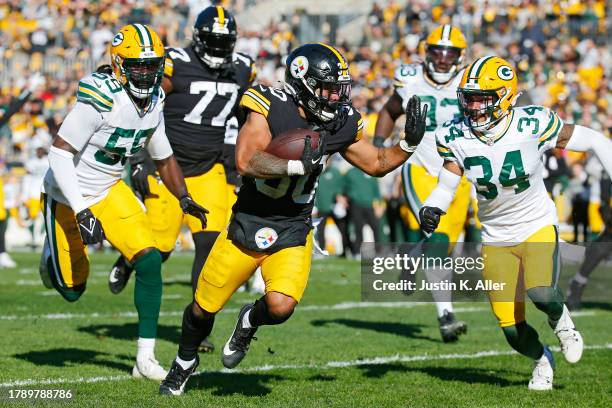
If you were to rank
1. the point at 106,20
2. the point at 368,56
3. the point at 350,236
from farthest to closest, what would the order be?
the point at 106,20
the point at 368,56
the point at 350,236

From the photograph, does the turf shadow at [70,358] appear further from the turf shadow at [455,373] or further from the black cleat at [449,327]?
the black cleat at [449,327]

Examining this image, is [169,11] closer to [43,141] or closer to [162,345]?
[43,141]

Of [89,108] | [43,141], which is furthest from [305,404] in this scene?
[43,141]

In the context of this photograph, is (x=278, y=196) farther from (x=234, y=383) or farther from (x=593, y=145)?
(x=593, y=145)

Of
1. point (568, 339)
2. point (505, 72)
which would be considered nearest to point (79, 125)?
point (505, 72)

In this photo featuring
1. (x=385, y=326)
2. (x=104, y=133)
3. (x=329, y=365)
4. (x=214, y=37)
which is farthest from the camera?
(x=385, y=326)

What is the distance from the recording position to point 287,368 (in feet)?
20.6

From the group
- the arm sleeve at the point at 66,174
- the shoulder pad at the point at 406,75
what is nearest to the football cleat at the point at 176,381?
the arm sleeve at the point at 66,174

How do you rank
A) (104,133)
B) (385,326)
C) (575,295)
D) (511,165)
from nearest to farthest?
1. (511,165)
2. (104,133)
3. (385,326)
4. (575,295)

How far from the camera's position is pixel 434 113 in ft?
25.8

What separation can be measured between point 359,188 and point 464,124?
10416 millimetres

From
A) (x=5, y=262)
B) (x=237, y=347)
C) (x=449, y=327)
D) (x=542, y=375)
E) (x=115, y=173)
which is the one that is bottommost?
(x=5, y=262)

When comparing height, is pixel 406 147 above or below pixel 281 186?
above

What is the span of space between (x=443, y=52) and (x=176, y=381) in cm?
356
